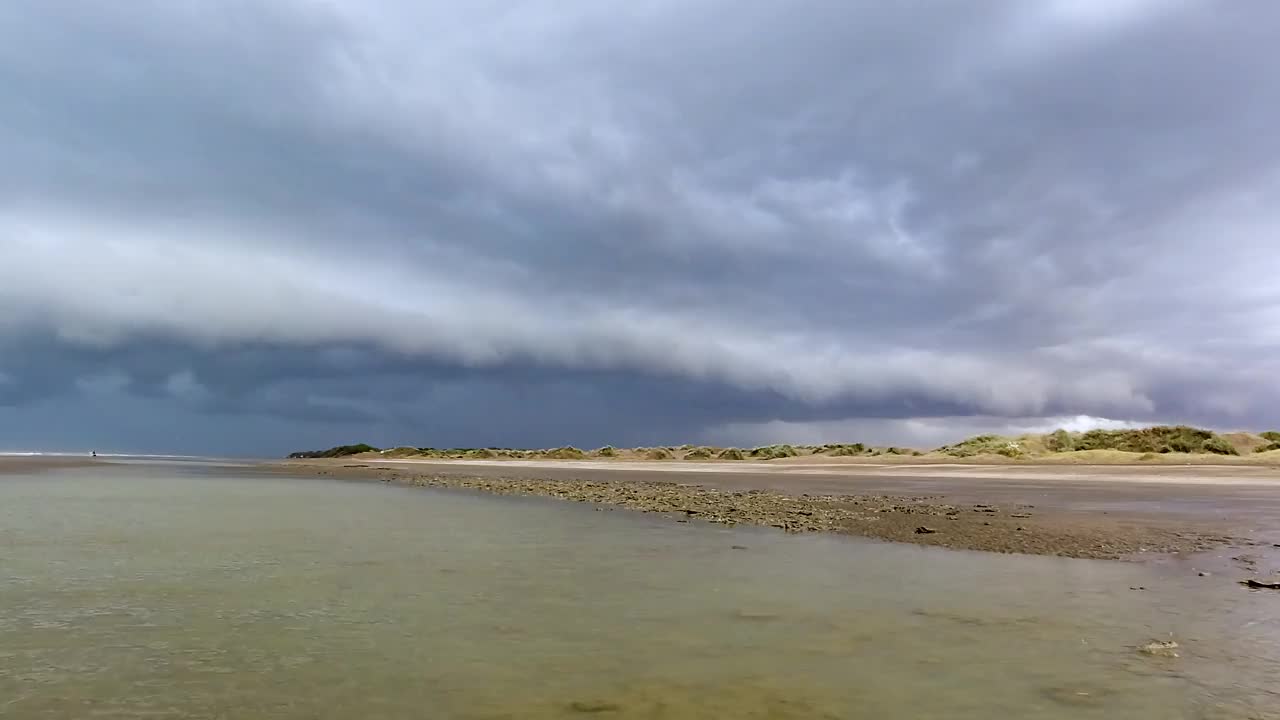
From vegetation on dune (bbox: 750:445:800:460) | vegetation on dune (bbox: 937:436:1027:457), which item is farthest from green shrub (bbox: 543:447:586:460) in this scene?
vegetation on dune (bbox: 937:436:1027:457)

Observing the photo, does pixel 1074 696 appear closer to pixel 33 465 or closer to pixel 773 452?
pixel 33 465

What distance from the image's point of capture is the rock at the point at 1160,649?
656 centimetres

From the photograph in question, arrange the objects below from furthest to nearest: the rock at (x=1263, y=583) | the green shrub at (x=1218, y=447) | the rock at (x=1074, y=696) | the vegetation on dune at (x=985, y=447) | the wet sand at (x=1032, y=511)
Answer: the vegetation on dune at (x=985, y=447) < the green shrub at (x=1218, y=447) < the wet sand at (x=1032, y=511) < the rock at (x=1263, y=583) < the rock at (x=1074, y=696)

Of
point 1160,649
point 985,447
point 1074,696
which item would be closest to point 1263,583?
point 1160,649

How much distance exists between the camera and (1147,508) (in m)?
20.7

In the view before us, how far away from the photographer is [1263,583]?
32.0 ft

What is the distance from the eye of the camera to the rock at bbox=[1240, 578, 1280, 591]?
959cm

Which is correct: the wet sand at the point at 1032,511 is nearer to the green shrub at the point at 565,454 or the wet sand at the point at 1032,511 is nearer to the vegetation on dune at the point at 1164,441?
the vegetation on dune at the point at 1164,441

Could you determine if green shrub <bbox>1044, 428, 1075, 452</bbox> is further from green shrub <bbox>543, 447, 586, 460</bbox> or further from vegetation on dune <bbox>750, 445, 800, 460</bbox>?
green shrub <bbox>543, 447, 586, 460</bbox>

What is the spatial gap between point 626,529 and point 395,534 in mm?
5060

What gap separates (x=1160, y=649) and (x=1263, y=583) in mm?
4815

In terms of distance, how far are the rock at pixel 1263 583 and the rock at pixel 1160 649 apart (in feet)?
13.9

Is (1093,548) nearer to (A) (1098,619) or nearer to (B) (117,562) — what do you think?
(A) (1098,619)

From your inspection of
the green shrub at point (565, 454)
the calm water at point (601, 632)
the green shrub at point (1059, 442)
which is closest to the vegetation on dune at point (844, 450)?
the green shrub at point (1059, 442)
